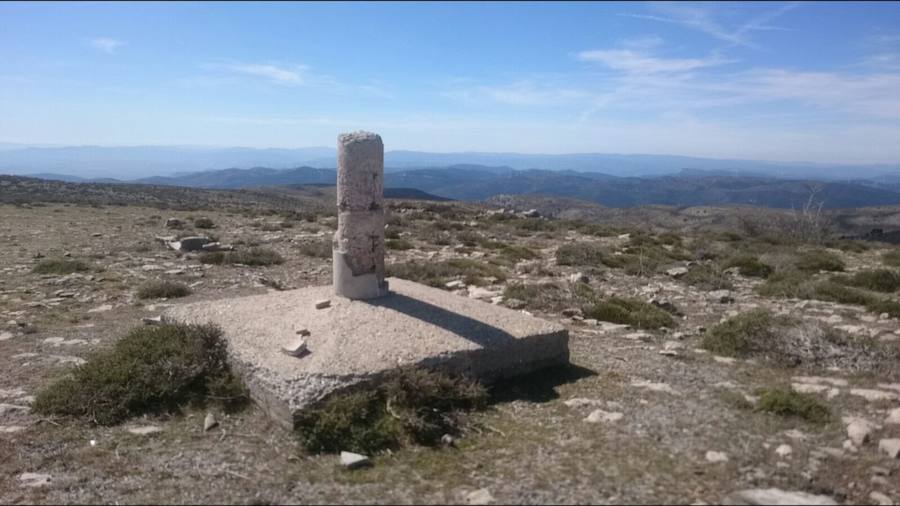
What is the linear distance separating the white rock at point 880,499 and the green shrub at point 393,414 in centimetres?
336

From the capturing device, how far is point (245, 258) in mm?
15680

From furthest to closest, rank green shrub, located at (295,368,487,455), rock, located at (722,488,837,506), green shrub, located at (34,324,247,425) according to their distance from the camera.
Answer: green shrub, located at (34,324,247,425) < green shrub, located at (295,368,487,455) < rock, located at (722,488,837,506)

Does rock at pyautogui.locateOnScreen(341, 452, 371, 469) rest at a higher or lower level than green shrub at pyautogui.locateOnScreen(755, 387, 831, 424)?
lower

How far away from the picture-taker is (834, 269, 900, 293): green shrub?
41.5 feet

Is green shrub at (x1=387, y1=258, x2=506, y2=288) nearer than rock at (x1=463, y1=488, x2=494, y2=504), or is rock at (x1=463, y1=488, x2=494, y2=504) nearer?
rock at (x1=463, y1=488, x2=494, y2=504)

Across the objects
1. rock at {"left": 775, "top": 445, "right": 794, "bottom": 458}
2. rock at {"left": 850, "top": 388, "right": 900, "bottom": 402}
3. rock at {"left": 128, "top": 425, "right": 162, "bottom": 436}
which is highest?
rock at {"left": 850, "top": 388, "right": 900, "bottom": 402}

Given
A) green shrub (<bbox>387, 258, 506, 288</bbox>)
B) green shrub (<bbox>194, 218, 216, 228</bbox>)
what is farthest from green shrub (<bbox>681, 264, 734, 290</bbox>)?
green shrub (<bbox>194, 218, 216, 228</bbox>)

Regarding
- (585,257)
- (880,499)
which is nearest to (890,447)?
(880,499)

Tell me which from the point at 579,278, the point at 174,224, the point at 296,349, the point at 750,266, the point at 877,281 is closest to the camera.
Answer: the point at 296,349

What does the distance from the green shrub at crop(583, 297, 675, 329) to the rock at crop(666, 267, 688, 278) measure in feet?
12.1

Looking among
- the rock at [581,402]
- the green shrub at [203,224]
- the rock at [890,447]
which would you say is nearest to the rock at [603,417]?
the rock at [581,402]

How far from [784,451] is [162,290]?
438 inches

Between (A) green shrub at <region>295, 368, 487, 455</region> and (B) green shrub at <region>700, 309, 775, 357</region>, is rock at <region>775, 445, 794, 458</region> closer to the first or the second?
(A) green shrub at <region>295, 368, 487, 455</region>

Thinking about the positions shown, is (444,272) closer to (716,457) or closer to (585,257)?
(585,257)
